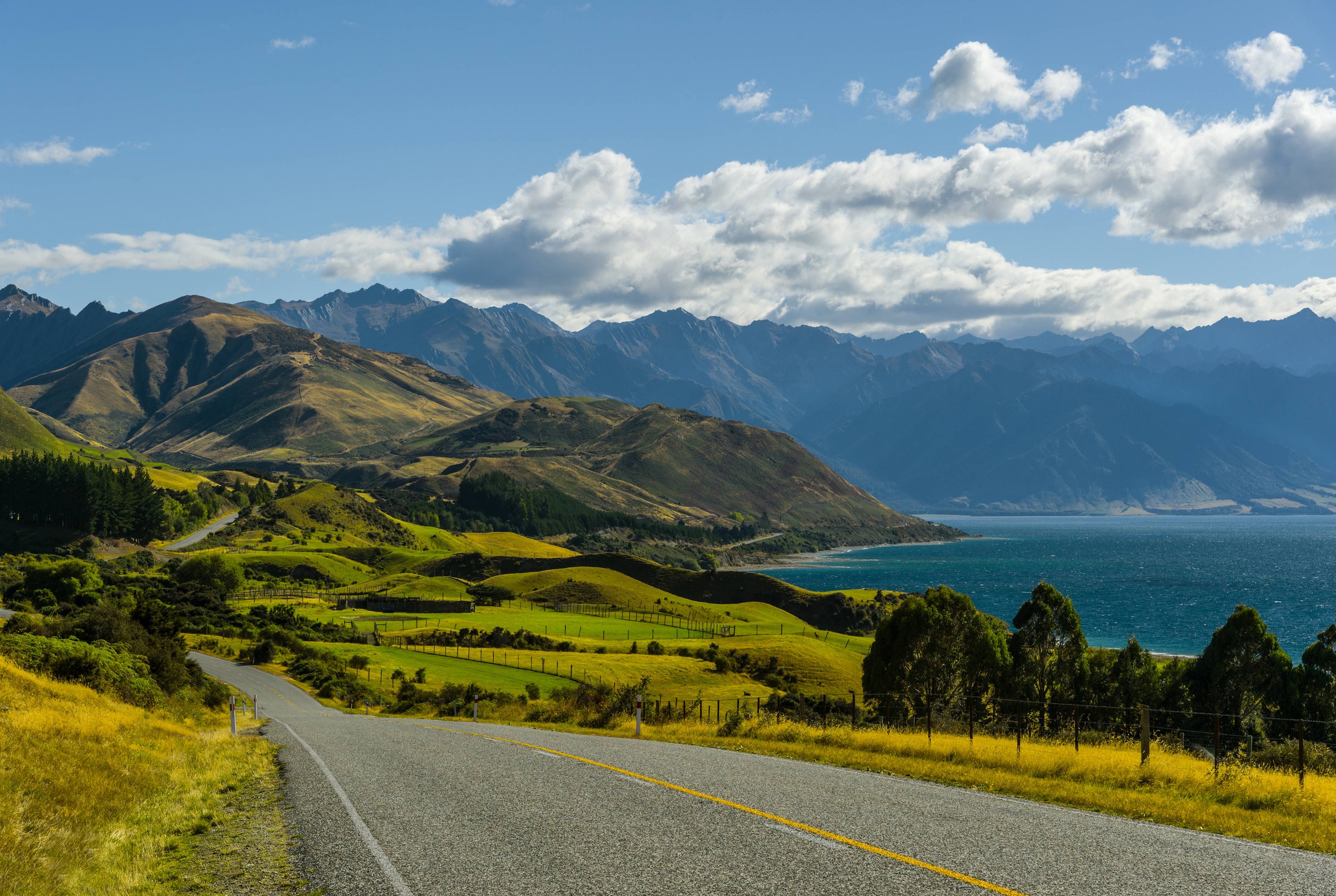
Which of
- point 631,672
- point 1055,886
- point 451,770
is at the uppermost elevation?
point 1055,886

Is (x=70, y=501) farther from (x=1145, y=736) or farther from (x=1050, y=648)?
(x=1145, y=736)

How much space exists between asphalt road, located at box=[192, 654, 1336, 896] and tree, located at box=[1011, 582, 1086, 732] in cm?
4634

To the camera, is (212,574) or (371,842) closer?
(371,842)

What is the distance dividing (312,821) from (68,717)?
12407 mm

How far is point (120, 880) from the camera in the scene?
11344 millimetres

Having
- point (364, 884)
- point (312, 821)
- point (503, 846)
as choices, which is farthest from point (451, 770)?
point (364, 884)

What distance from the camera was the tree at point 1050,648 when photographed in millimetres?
60906

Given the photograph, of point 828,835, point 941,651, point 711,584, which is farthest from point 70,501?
point 828,835

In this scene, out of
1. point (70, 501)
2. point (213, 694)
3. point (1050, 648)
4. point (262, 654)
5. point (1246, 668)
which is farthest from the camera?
point (70, 501)

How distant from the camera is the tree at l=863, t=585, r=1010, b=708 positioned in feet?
200

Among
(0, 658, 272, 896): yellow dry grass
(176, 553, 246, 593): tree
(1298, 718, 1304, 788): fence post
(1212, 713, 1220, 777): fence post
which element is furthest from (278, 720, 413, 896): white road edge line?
(176, 553, 246, 593): tree

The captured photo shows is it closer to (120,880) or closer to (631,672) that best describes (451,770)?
(120,880)

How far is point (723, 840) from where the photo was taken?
12.1 metres

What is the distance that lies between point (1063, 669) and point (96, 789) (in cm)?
5953
